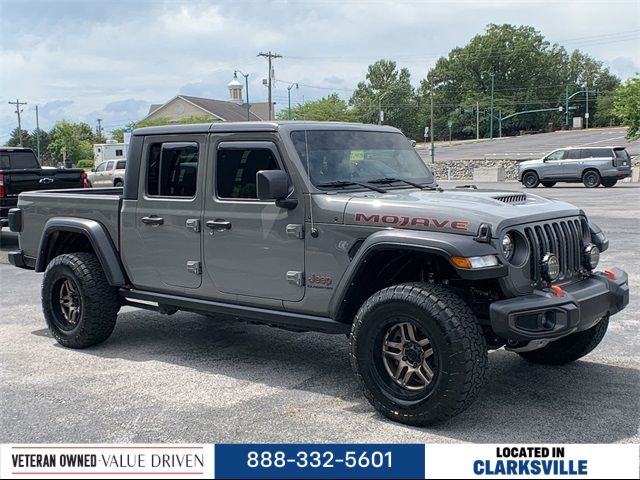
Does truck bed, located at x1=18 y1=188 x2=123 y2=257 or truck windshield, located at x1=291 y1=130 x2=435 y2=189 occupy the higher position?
truck windshield, located at x1=291 y1=130 x2=435 y2=189

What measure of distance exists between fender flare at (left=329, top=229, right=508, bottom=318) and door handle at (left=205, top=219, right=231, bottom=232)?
1089mm

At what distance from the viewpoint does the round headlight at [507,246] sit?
14.5 ft

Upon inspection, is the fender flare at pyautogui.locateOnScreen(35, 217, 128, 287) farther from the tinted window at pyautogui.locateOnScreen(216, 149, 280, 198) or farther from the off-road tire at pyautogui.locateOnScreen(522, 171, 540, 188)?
the off-road tire at pyautogui.locateOnScreen(522, 171, 540, 188)

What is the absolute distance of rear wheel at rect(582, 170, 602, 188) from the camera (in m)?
29.6

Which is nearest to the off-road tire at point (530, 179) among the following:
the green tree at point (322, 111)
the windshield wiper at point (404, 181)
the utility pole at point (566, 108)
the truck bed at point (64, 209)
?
the truck bed at point (64, 209)

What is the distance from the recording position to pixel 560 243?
484 cm

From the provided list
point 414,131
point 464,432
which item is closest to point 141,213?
point 464,432

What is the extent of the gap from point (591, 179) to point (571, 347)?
26067mm

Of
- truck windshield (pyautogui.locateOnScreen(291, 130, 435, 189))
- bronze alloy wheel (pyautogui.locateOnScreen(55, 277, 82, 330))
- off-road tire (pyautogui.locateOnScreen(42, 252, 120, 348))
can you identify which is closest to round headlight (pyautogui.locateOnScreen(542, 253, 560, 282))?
truck windshield (pyautogui.locateOnScreen(291, 130, 435, 189))

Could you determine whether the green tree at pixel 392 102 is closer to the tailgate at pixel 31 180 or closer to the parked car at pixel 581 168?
the parked car at pixel 581 168

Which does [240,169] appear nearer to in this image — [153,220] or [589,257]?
[153,220]

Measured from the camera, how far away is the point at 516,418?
462cm

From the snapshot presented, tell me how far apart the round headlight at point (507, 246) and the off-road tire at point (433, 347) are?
395 millimetres

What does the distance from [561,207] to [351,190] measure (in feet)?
4.81
